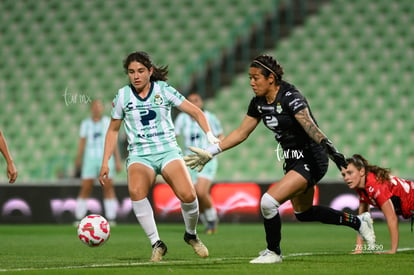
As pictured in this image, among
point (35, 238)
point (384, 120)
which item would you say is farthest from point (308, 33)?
point (35, 238)

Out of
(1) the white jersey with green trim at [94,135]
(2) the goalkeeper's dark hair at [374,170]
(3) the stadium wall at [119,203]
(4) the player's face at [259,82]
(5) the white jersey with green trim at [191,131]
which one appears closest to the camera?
(4) the player's face at [259,82]

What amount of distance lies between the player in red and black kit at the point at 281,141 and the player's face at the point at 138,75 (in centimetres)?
90

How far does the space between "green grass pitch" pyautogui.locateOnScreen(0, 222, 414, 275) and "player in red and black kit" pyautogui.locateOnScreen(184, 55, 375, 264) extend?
478mm

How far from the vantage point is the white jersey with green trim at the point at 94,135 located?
49.2 feet

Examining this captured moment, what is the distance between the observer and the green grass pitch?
652 cm

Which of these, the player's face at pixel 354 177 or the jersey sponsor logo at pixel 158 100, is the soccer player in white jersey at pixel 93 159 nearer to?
the jersey sponsor logo at pixel 158 100

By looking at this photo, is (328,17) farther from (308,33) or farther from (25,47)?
(25,47)

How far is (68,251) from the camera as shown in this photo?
8992mm

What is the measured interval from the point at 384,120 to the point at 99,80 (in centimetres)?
716

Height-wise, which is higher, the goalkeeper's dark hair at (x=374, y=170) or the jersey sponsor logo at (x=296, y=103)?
the jersey sponsor logo at (x=296, y=103)

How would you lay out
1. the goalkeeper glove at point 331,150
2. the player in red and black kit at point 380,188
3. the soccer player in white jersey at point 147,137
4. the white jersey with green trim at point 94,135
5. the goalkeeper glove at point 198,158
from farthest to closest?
1. the white jersey with green trim at point 94,135
2. the player in red and black kit at point 380,188
3. the soccer player in white jersey at point 147,137
4. the goalkeeper glove at point 198,158
5. the goalkeeper glove at point 331,150

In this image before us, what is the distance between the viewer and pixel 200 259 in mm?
7691

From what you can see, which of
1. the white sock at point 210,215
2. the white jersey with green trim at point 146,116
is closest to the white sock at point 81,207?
the white sock at point 210,215

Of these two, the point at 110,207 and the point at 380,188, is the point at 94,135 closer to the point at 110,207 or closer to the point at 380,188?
the point at 110,207
